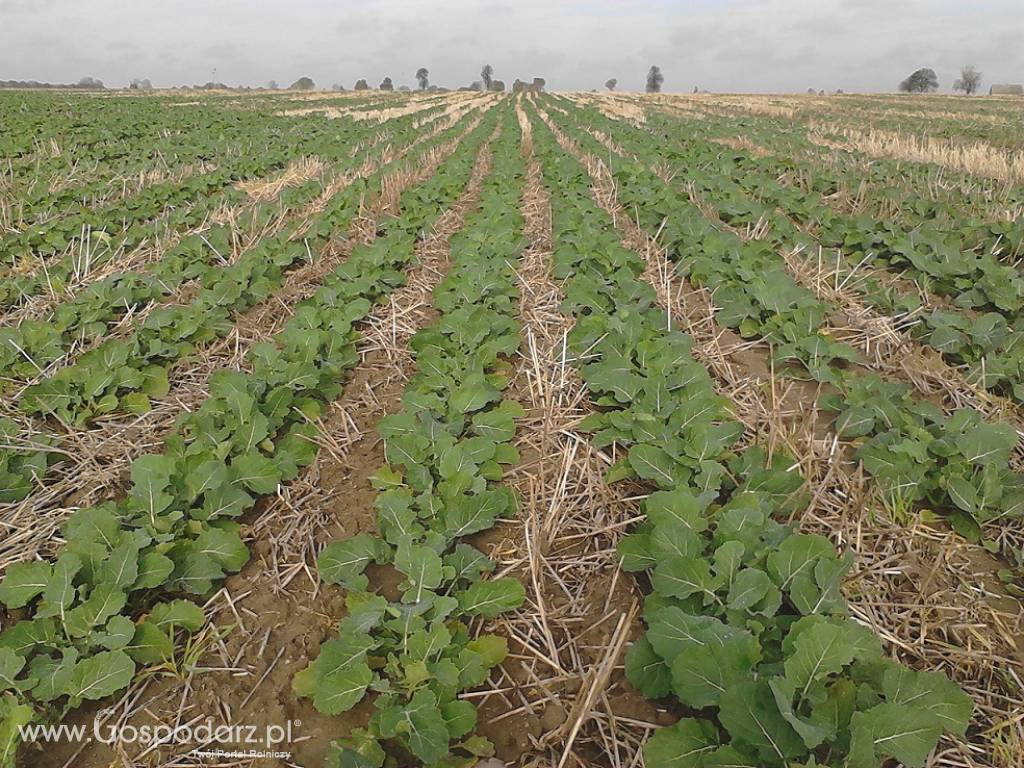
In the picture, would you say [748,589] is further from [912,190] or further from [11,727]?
[912,190]

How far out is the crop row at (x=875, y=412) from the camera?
226 centimetres

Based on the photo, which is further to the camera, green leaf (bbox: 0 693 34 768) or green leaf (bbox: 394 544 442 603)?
green leaf (bbox: 394 544 442 603)

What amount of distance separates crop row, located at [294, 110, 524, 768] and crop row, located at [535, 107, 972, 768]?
502 mm

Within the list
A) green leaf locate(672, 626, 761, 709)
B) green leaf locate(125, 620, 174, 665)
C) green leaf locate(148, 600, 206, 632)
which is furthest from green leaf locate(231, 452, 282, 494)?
green leaf locate(672, 626, 761, 709)

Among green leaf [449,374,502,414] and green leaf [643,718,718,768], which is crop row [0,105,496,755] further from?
green leaf [643,718,718,768]

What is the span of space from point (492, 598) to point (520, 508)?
2.15 ft

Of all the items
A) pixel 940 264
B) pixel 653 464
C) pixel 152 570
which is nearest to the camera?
pixel 152 570

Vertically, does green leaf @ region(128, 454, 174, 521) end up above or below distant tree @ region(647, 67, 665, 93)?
below

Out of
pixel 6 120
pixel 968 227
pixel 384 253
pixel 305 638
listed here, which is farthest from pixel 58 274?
pixel 6 120

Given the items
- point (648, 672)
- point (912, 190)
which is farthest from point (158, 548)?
point (912, 190)

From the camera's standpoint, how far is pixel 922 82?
87938mm

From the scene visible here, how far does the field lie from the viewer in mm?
1585

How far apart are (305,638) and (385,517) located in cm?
49

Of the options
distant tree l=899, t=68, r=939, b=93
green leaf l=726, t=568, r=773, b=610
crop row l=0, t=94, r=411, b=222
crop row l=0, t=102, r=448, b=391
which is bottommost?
green leaf l=726, t=568, r=773, b=610
